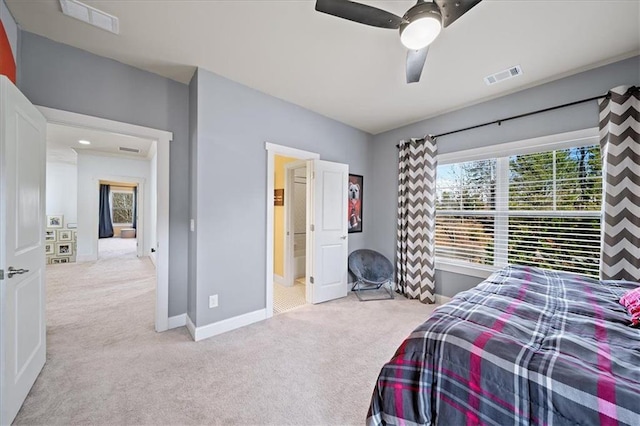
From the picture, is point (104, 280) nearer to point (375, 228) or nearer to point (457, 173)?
point (375, 228)

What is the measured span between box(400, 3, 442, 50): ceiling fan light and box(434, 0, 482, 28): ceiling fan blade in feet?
0.15

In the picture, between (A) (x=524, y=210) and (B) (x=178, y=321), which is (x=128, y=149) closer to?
Result: (B) (x=178, y=321)

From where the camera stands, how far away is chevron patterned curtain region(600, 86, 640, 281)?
2.12 m

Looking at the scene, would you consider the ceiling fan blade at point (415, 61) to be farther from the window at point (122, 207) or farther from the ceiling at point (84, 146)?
the window at point (122, 207)

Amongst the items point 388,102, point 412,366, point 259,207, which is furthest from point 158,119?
point 412,366

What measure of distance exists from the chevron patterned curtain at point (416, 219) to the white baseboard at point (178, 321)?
116 inches

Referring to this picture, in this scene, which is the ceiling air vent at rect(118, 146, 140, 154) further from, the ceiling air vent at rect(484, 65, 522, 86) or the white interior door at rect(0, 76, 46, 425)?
the ceiling air vent at rect(484, 65, 522, 86)

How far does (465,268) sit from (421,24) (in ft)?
9.46

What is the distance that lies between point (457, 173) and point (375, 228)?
156 centimetres

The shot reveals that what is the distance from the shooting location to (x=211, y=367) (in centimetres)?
202

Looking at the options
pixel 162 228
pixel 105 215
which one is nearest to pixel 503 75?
pixel 162 228

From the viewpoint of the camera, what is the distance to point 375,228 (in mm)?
4375

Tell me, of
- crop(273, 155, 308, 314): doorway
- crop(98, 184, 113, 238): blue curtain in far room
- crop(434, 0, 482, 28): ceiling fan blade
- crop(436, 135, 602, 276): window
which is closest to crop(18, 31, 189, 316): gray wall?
crop(273, 155, 308, 314): doorway

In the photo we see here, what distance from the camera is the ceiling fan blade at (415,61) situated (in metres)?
1.77
